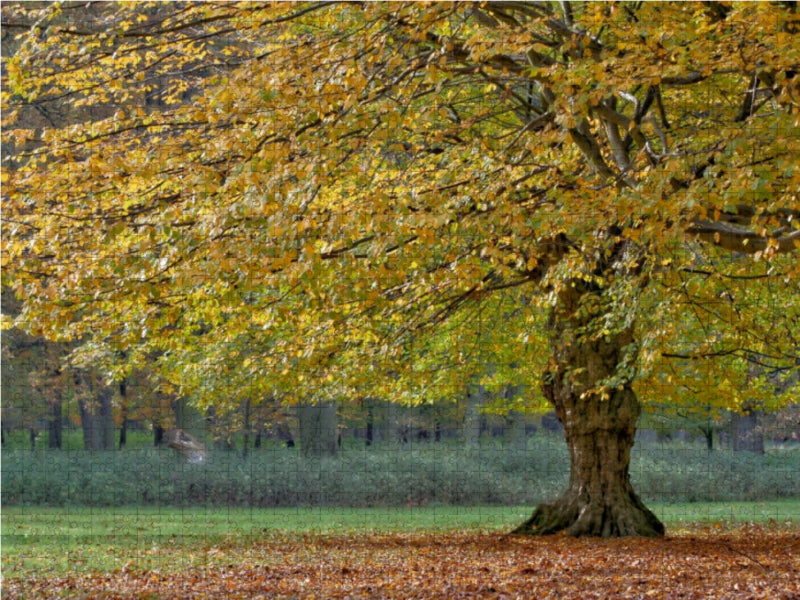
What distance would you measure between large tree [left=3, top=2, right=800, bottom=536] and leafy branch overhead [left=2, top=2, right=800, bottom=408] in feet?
0.11

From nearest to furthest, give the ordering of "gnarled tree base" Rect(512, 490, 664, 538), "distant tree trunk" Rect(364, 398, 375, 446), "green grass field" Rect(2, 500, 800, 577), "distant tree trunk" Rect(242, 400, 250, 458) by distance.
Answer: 1. "green grass field" Rect(2, 500, 800, 577)
2. "gnarled tree base" Rect(512, 490, 664, 538)
3. "distant tree trunk" Rect(364, 398, 375, 446)
4. "distant tree trunk" Rect(242, 400, 250, 458)

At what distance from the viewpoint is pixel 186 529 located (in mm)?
15141

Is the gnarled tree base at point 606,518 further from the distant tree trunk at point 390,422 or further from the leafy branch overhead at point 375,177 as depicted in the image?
the leafy branch overhead at point 375,177

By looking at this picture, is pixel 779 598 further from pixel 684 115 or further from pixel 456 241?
pixel 684 115

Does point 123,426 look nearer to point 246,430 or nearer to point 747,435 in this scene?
point 246,430

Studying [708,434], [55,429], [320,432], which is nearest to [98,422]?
[55,429]

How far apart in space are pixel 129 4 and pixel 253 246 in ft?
9.34

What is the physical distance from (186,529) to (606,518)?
675 cm

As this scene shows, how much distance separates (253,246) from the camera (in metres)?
7.09

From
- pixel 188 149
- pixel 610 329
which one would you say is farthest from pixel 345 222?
pixel 610 329

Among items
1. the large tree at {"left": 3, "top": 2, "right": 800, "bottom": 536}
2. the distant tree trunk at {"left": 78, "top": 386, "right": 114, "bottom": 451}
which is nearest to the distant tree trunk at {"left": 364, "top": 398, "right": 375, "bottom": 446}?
the large tree at {"left": 3, "top": 2, "right": 800, "bottom": 536}

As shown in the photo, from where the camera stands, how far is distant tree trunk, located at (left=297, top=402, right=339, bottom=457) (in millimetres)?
15289

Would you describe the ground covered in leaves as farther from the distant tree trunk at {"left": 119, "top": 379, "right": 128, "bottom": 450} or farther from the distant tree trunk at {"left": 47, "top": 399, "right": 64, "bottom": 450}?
the distant tree trunk at {"left": 119, "top": 379, "right": 128, "bottom": 450}

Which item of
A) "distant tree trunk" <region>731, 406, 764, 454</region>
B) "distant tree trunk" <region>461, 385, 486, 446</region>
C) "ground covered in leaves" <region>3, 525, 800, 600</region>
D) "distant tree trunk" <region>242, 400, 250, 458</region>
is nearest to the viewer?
"ground covered in leaves" <region>3, 525, 800, 600</region>
